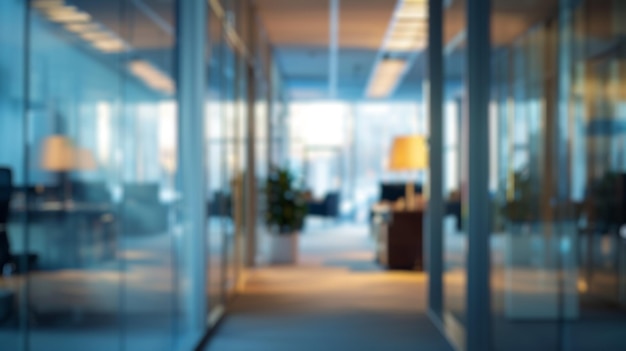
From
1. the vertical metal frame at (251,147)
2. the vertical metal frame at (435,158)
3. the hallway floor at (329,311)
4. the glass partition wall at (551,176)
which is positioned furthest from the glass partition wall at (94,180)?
the vertical metal frame at (251,147)

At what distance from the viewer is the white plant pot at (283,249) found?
41.7 feet

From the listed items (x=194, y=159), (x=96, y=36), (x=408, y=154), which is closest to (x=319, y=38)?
(x=408, y=154)

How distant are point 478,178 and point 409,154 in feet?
21.0

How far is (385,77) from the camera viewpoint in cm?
1838

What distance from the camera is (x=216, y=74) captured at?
748 centimetres

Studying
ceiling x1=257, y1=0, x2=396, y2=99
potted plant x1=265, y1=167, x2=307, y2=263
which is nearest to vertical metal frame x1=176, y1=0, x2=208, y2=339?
ceiling x1=257, y1=0, x2=396, y2=99

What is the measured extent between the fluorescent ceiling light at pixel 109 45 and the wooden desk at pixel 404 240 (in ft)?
26.7

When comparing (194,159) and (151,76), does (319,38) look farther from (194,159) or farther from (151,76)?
(151,76)

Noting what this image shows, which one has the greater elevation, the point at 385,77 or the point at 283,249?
the point at 385,77

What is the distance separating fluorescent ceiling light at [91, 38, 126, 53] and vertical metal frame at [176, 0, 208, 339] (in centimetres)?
235

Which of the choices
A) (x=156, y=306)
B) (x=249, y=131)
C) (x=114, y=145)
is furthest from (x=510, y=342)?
(x=249, y=131)

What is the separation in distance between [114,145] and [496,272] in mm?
2431

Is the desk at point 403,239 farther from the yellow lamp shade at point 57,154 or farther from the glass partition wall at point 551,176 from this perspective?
the yellow lamp shade at point 57,154

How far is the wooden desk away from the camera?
11688 millimetres
